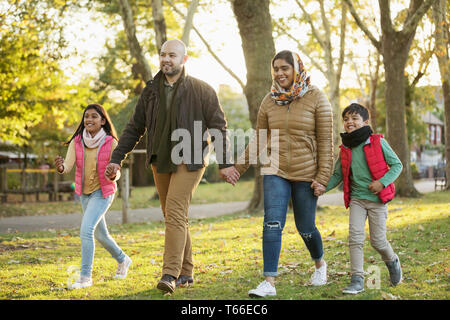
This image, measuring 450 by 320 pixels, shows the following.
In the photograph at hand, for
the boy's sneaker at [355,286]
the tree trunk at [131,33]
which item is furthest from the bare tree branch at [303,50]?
the boy's sneaker at [355,286]

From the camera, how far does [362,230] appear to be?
5.23 m

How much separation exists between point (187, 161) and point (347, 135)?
156 centimetres

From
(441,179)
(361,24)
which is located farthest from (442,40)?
(441,179)

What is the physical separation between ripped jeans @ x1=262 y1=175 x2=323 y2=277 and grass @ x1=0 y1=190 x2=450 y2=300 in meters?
0.42

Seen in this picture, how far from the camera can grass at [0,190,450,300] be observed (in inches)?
213

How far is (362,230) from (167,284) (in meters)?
1.88

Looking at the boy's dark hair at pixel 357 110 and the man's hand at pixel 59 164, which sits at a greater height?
the boy's dark hair at pixel 357 110

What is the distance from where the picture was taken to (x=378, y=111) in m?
40.5

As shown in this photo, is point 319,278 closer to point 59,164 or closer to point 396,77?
point 59,164

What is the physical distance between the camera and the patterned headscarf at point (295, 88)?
522 centimetres

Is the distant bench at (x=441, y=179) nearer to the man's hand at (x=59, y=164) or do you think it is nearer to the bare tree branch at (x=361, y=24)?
the bare tree branch at (x=361, y=24)

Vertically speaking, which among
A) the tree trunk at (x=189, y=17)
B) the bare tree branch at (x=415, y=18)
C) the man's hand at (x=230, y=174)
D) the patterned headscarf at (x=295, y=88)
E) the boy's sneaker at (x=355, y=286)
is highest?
the bare tree branch at (x=415, y=18)

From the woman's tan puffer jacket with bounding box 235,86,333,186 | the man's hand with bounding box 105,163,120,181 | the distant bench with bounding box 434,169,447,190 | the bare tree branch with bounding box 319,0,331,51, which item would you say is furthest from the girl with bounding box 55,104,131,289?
the distant bench with bounding box 434,169,447,190

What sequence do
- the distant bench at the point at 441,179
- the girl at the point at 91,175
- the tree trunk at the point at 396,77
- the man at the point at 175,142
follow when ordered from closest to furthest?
the man at the point at 175,142, the girl at the point at 91,175, the tree trunk at the point at 396,77, the distant bench at the point at 441,179
